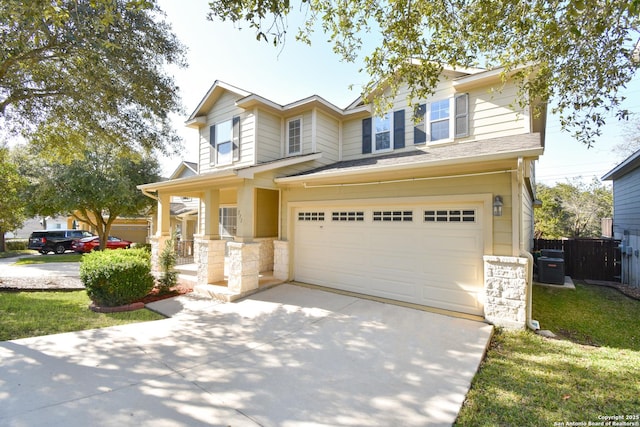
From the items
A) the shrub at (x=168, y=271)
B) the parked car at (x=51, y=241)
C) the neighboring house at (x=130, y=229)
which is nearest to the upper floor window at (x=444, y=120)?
the shrub at (x=168, y=271)

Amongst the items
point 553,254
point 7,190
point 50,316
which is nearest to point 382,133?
point 553,254

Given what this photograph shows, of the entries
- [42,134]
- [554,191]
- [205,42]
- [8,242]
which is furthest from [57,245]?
[554,191]

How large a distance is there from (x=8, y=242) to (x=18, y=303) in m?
23.3

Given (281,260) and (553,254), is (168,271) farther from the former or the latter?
(553,254)

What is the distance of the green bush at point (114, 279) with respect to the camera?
21.9 feet

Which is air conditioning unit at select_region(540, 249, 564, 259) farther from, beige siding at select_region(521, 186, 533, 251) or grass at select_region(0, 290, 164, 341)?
grass at select_region(0, 290, 164, 341)

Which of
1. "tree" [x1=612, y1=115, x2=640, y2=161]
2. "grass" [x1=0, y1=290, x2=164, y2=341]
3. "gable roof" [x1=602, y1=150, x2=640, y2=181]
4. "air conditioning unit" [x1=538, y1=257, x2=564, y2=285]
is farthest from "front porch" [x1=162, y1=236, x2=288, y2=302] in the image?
"tree" [x1=612, y1=115, x2=640, y2=161]

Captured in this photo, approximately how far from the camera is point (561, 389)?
3.47 metres

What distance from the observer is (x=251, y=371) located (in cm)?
384

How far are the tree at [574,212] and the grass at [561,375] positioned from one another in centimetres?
1867

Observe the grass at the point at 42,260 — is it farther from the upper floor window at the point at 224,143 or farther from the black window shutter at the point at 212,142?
the upper floor window at the point at 224,143

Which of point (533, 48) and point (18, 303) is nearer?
point (533, 48)

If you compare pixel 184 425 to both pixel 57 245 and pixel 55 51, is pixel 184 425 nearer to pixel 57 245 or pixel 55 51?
pixel 55 51

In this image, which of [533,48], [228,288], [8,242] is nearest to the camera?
[533,48]
